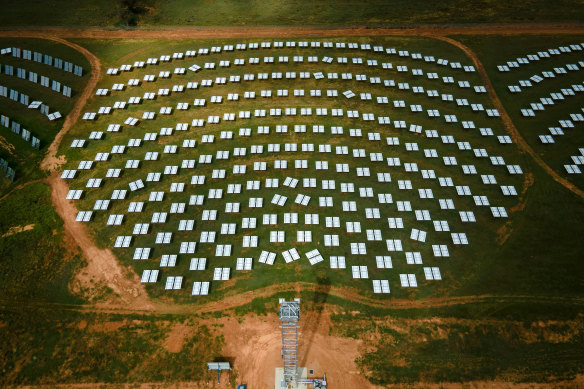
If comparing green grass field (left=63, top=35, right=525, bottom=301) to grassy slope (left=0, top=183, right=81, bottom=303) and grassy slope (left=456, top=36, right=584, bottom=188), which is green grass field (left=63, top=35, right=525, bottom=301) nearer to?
grassy slope (left=0, top=183, right=81, bottom=303)

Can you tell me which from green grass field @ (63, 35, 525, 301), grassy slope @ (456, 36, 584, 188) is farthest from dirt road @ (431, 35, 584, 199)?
green grass field @ (63, 35, 525, 301)

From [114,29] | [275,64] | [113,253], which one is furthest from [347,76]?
[114,29]

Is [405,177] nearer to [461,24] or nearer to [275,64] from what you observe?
[275,64]

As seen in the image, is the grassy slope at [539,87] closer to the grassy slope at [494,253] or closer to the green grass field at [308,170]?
the green grass field at [308,170]

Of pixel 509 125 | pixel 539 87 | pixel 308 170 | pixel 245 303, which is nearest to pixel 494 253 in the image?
pixel 509 125

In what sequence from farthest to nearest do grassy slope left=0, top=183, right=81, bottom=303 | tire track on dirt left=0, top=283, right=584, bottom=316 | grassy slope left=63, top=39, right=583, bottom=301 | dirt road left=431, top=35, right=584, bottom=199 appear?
dirt road left=431, top=35, right=584, bottom=199 < grassy slope left=0, top=183, right=81, bottom=303 < grassy slope left=63, top=39, right=583, bottom=301 < tire track on dirt left=0, top=283, right=584, bottom=316

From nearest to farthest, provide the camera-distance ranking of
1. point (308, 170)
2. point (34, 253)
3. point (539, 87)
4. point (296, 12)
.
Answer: point (34, 253) < point (308, 170) < point (539, 87) < point (296, 12)

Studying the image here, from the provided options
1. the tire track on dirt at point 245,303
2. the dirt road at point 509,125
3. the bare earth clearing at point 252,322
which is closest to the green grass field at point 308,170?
the tire track on dirt at point 245,303

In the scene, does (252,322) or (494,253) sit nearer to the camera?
(252,322)

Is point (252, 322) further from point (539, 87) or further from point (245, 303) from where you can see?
point (539, 87)

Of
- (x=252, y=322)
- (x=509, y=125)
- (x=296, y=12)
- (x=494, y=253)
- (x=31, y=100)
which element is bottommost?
(x=252, y=322)
